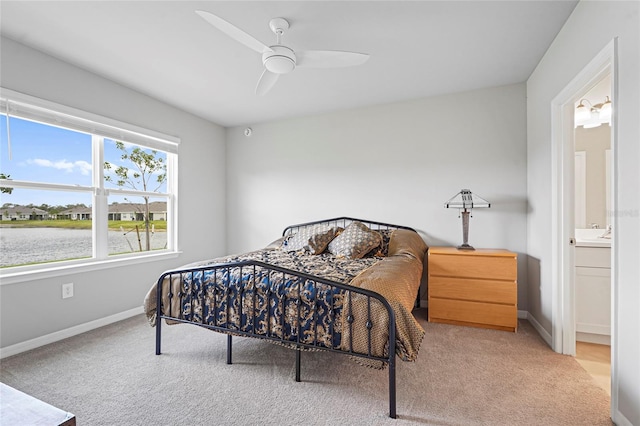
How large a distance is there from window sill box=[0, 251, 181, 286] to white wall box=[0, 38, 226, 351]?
0.04 m

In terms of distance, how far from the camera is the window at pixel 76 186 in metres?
2.50

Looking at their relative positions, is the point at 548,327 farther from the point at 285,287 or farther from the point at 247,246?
the point at 247,246

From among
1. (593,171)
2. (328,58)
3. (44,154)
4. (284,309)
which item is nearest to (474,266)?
(593,171)

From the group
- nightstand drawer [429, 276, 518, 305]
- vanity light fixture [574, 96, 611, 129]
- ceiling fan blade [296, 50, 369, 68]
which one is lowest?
nightstand drawer [429, 276, 518, 305]

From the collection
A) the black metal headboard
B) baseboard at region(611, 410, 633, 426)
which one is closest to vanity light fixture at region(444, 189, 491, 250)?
the black metal headboard

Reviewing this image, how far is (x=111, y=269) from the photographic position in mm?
3119

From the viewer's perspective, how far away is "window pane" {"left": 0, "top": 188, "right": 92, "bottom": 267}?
97.6 inches

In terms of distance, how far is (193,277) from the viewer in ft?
7.14

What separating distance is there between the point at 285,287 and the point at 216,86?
95.2 inches

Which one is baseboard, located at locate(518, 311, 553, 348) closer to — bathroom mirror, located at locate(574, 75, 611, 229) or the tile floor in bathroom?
the tile floor in bathroom

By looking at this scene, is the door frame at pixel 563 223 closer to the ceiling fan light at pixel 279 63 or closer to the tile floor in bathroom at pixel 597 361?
the tile floor in bathroom at pixel 597 361

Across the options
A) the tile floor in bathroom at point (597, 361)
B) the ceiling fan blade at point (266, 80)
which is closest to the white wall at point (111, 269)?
the ceiling fan blade at point (266, 80)

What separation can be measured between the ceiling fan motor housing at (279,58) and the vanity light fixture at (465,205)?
2.22 metres

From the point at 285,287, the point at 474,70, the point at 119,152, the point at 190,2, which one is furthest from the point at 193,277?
the point at 474,70
